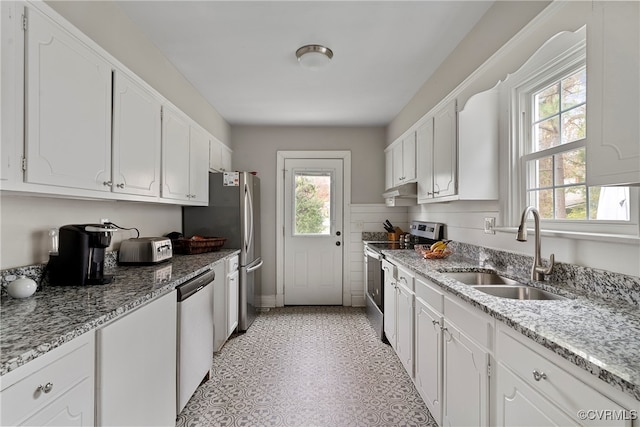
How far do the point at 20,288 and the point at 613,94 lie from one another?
7.53 ft

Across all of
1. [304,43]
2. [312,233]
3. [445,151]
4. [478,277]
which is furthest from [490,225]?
[312,233]

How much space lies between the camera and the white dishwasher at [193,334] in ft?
5.69

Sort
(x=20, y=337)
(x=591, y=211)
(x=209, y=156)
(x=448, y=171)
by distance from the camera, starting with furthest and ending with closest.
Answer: (x=209, y=156)
(x=448, y=171)
(x=591, y=211)
(x=20, y=337)

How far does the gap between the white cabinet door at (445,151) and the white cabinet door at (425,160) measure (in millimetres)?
82

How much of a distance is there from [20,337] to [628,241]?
210 cm

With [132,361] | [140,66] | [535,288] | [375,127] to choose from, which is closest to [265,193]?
[375,127]

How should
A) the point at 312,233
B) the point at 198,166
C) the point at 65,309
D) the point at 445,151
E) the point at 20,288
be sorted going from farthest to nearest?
1. the point at 312,233
2. the point at 198,166
3. the point at 445,151
4. the point at 20,288
5. the point at 65,309

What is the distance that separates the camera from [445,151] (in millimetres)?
2312

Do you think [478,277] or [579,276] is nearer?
[579,276]

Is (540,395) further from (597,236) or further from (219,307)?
(219,307)

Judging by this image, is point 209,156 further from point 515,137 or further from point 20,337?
point 515,137

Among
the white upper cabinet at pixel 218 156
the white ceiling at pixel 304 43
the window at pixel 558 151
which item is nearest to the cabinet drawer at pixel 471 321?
the window at pixel 558 151

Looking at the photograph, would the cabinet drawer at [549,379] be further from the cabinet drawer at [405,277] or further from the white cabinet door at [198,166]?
the white cabinet door at [198,166]

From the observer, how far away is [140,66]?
2.07 m
